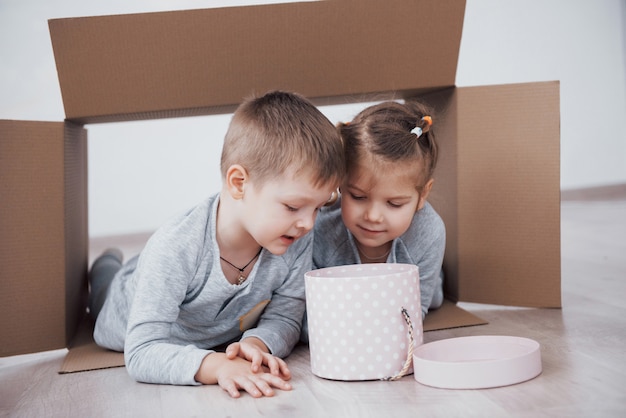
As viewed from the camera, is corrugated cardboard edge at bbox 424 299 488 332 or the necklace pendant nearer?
the necklace pendant

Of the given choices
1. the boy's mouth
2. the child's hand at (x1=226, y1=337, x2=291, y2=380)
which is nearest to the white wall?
the boy's mouth

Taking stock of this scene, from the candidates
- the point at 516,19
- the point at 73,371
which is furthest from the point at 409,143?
the point at 516,19

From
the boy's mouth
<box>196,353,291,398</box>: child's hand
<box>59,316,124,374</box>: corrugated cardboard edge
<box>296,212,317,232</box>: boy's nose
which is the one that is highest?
<box>296,212,317,232</box>: boy's nose

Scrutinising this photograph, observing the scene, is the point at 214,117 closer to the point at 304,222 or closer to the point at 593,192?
the point at 593,192

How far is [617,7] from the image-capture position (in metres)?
3.51

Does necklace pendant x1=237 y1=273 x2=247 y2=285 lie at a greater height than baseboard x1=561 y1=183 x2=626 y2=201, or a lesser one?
lesser

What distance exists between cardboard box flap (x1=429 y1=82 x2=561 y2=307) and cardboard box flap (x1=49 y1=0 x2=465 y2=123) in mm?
105

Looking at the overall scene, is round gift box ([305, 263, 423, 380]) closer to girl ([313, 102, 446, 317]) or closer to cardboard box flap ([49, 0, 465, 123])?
girl ([313, 102, 446, 317])

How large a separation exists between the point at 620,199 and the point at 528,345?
2.72 meters

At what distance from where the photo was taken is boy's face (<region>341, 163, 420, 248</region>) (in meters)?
1.21

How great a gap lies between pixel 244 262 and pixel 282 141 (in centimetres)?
23

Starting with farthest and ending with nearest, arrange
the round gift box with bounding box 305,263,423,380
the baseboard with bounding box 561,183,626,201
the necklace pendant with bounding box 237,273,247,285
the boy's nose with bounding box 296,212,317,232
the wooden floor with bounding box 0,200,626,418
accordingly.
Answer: the baseboard with bounding box 561,183,626,201 < the necklace pendant with bounding box 237,273,247,285 < the boy's nose with bounding box 296,212,317,232 < the round gift box with bounding box 305,263,423,380 < the wooden floor with bounding box 0,200,626,418

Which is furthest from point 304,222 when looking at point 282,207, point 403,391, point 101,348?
point 101,348

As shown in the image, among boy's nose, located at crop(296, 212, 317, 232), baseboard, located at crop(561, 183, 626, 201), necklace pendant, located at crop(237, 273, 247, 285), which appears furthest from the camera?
baseboard, located at crop(561, 183, 626, 201)
